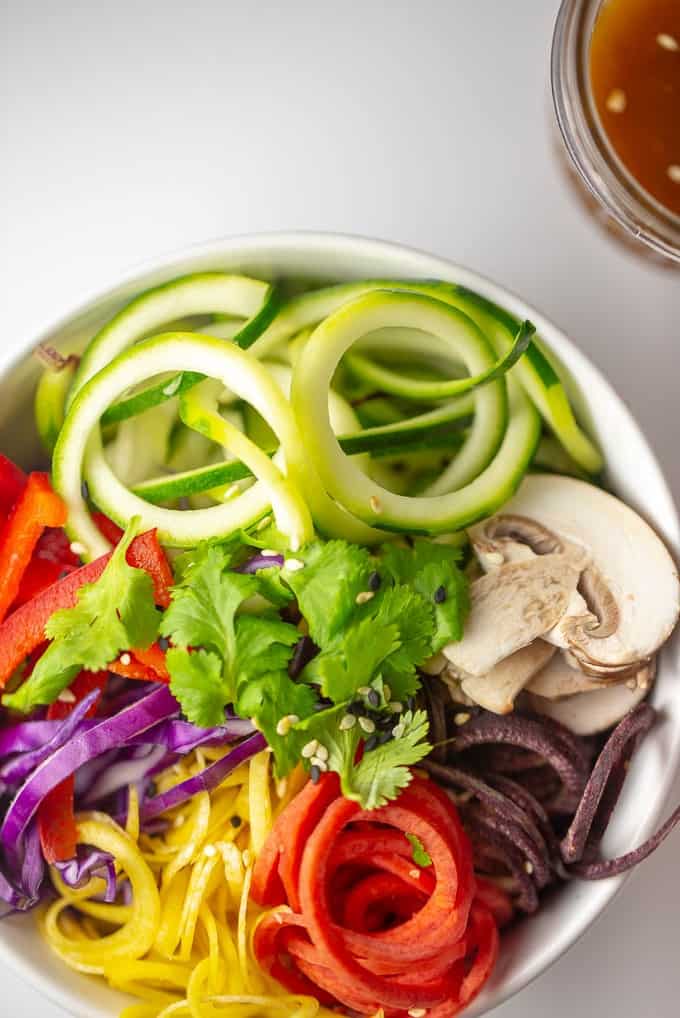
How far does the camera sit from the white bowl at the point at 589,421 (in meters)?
1.85

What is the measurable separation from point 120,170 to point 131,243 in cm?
17

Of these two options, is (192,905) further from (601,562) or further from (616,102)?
(616,102)

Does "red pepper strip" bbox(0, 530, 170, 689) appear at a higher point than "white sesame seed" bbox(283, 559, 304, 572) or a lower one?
lower

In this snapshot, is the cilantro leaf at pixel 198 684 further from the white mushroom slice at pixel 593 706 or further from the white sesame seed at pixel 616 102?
the white sesame seed at pixel 616 102

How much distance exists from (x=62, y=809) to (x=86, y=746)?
154 mm

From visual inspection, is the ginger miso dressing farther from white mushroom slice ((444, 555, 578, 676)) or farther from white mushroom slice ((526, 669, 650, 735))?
white mushroom slice ((526, 669, 650, 735))

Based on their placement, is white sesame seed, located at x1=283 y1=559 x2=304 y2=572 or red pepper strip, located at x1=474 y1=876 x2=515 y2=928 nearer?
white sesame seed, located at x1=283 y1=559 x2=304 y2=572

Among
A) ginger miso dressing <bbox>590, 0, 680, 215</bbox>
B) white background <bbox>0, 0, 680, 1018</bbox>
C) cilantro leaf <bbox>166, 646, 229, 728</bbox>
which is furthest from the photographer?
white background <bbox>0, 0, 680, 1018</bbox>

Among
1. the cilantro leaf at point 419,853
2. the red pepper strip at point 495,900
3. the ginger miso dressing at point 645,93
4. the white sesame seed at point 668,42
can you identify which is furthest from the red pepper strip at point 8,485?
the white sesame seed at point 668,42

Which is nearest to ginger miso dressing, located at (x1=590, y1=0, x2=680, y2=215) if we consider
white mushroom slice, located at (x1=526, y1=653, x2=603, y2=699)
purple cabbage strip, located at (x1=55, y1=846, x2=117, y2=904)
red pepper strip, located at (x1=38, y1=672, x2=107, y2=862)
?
white mushroom slice, located at (x1=526, y1=653, x2=603, y2=699)

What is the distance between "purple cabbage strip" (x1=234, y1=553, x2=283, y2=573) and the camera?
1856 mm

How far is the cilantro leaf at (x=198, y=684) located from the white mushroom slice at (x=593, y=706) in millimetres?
632

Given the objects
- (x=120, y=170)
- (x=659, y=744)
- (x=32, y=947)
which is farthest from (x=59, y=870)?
(x=120, y=170)

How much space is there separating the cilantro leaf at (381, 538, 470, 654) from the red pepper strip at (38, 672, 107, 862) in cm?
59
